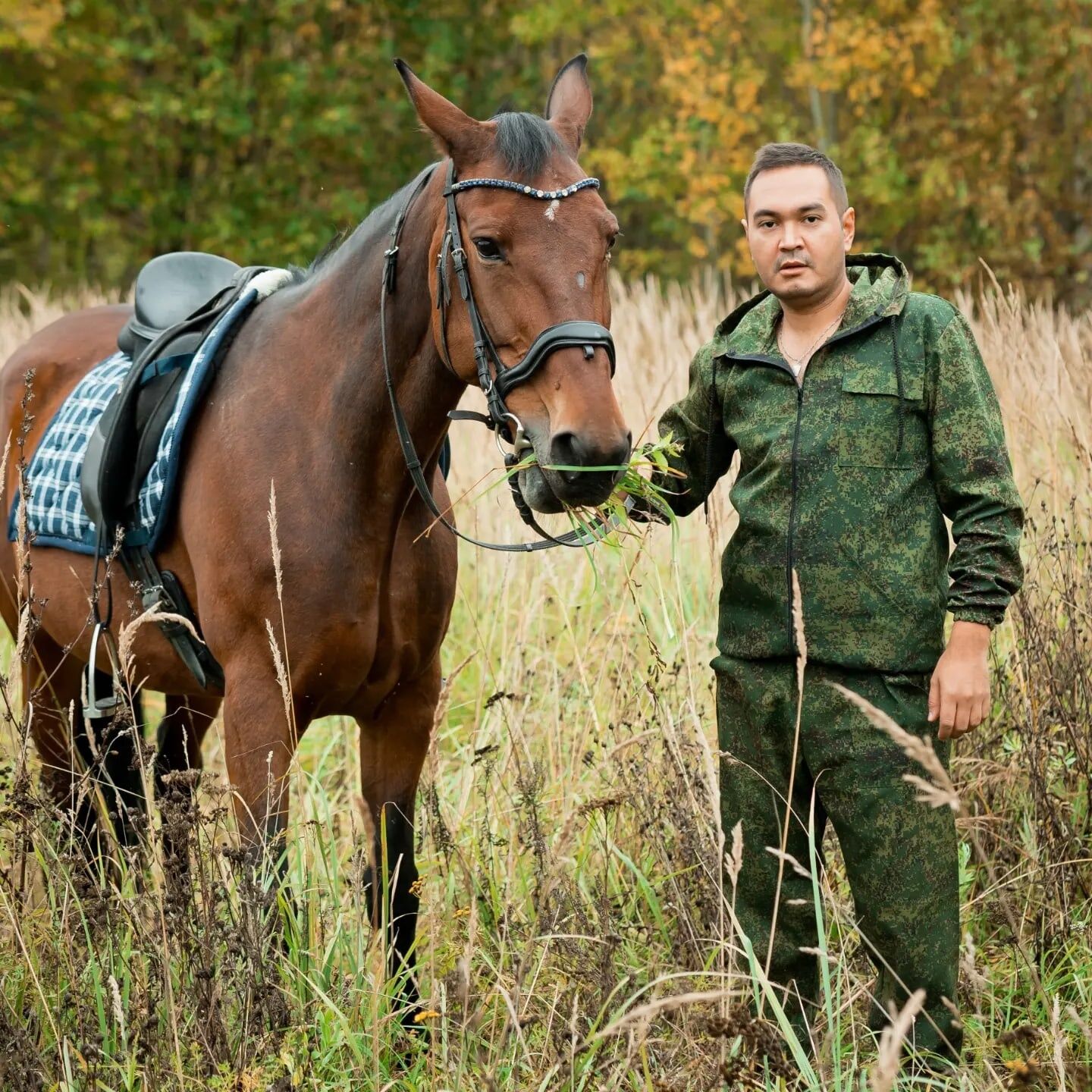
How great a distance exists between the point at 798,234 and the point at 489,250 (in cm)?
66

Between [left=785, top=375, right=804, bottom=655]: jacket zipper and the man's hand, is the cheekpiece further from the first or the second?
the man's hand

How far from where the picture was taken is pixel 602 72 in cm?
1719

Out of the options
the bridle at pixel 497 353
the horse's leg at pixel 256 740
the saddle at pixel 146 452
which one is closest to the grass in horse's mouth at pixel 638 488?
the bridle at pixel 497 353

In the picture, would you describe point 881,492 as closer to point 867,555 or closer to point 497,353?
point 867,555

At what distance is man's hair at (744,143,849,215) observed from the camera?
8.69ft

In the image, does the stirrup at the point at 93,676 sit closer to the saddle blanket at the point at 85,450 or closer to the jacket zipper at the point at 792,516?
the saddle blanket at the point at 85,450

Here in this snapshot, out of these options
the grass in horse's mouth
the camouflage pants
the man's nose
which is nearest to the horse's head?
the grass in horse's mouth

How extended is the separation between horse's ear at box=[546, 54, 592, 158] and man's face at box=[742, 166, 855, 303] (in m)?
0.54

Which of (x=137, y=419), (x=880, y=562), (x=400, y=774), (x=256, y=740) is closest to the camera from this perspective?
(x=880, y=562)

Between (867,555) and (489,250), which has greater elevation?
(489,250)

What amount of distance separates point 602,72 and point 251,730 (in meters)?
16.0

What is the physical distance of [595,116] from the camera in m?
19.2

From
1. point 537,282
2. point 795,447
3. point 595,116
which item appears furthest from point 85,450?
point 595,116

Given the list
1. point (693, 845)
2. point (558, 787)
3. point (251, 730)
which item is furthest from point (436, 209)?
point (558, 787)
